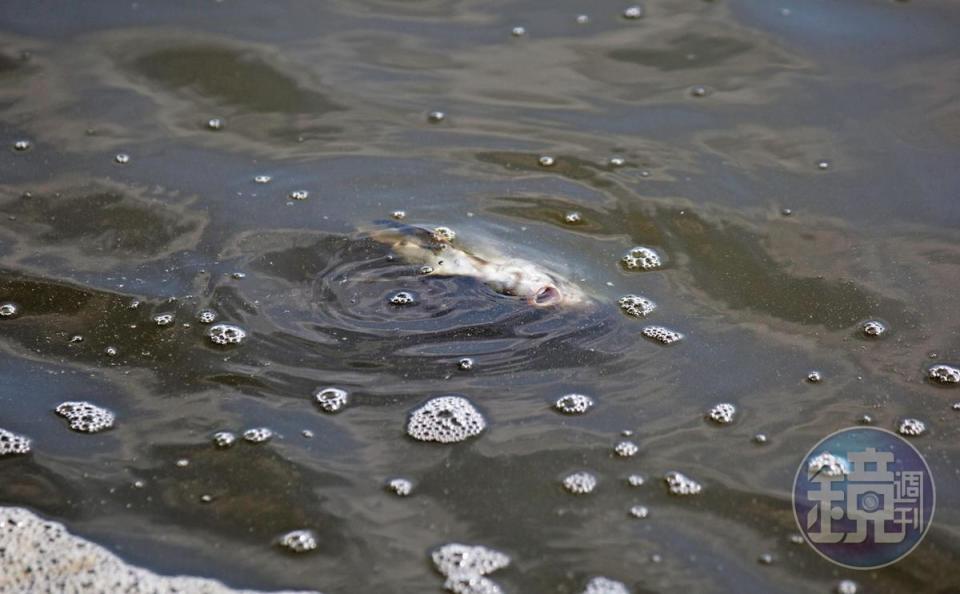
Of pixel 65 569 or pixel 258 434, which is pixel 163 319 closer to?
pixel 258 434

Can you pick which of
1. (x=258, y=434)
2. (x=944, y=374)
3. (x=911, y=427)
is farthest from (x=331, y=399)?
(x=944, y=374)

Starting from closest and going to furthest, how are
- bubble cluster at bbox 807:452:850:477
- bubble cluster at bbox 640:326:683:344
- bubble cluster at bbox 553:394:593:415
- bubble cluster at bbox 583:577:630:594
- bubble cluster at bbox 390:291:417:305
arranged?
bubble cluster at bbox 583:577:630:594 < bubble cluster at bbox 807:452:850:477 < bubble cluster at bbox 553:394:593:415 < bubble cluster at bbox 640:326:683:344 < bubble cluster at bbox 390:291:417:305

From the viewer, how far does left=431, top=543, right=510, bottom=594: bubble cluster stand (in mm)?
1936

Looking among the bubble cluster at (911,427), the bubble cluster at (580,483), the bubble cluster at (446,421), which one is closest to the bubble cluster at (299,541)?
the bubble cluster at (446,421)

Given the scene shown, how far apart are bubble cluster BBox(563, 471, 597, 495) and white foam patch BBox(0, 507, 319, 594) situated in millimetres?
544

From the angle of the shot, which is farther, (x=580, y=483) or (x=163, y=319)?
(x=163, y=319)

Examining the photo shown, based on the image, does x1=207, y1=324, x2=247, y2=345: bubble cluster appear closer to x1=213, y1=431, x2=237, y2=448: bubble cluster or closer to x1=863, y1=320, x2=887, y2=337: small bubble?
x1=213, y1=431, x2=237, y2=448: bubble cluster

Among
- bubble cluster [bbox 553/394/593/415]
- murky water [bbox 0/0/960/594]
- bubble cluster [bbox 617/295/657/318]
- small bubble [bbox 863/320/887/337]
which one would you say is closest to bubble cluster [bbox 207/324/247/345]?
murky water [bbox 0/0/960/594]

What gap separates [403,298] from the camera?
2547 mm

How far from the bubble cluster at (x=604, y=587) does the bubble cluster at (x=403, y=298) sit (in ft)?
2.87

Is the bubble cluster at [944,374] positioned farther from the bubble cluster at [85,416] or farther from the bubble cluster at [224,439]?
the bubble cluster at [85,416]

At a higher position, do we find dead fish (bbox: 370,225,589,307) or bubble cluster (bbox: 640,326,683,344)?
dead fish (bbox: 370,225,589,307)

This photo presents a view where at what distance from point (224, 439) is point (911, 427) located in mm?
1453

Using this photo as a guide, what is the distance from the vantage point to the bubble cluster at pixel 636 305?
249 centimetres
